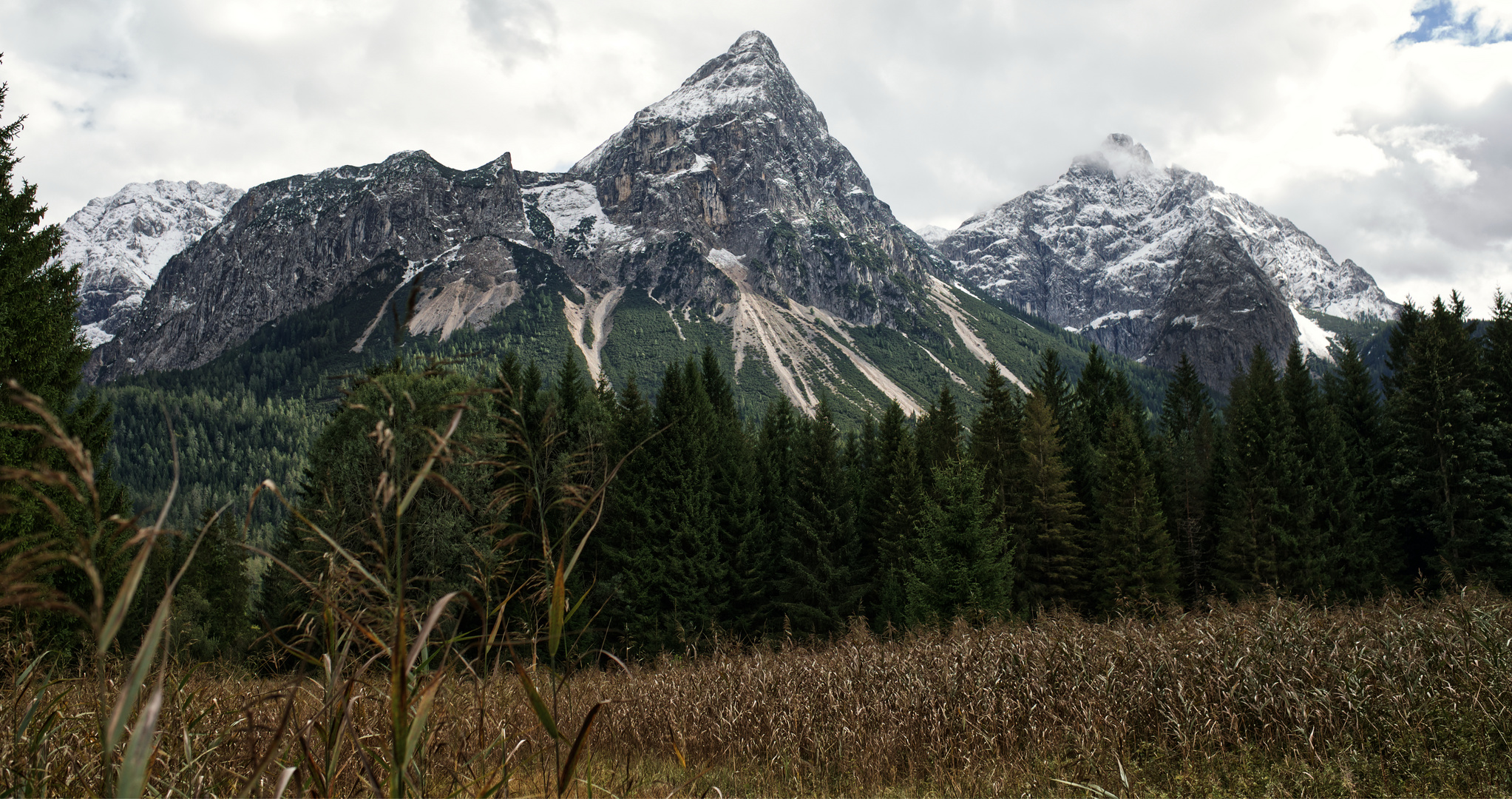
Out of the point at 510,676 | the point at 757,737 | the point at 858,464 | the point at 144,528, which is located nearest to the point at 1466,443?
the point at 858,464

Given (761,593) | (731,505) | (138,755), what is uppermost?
(138,755)

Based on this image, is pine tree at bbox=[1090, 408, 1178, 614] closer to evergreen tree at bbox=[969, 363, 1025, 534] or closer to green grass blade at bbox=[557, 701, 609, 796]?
evergreen tree at bbox=[969, 363, 1025, 534]

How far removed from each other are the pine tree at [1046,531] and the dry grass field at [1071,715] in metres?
19.4

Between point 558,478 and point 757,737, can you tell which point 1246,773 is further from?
point 558,478

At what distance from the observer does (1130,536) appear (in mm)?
26906

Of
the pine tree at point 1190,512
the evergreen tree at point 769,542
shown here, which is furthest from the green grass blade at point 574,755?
the pine tree at point 1190,512

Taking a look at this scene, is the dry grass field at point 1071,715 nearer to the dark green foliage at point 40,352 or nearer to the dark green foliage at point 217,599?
the dark green foliage at point 40,352

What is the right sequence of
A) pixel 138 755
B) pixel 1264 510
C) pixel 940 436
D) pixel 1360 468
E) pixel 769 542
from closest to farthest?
pixel 138 755
pixel 1264 510
pixel 769 542
pixel 1360 468
pixel 940 436

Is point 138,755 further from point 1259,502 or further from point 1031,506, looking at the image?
point 1259,502

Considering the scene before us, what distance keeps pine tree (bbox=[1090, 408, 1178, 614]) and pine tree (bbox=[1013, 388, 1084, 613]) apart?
97cm

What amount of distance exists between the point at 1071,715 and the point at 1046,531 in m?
22.0

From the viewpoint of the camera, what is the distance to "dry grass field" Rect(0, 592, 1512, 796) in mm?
5922

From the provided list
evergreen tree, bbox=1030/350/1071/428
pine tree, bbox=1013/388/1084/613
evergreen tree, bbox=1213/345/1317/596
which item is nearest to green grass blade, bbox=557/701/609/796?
pine tree, bbox=1013/388/1084/613

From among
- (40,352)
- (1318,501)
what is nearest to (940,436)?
(1318,501)
